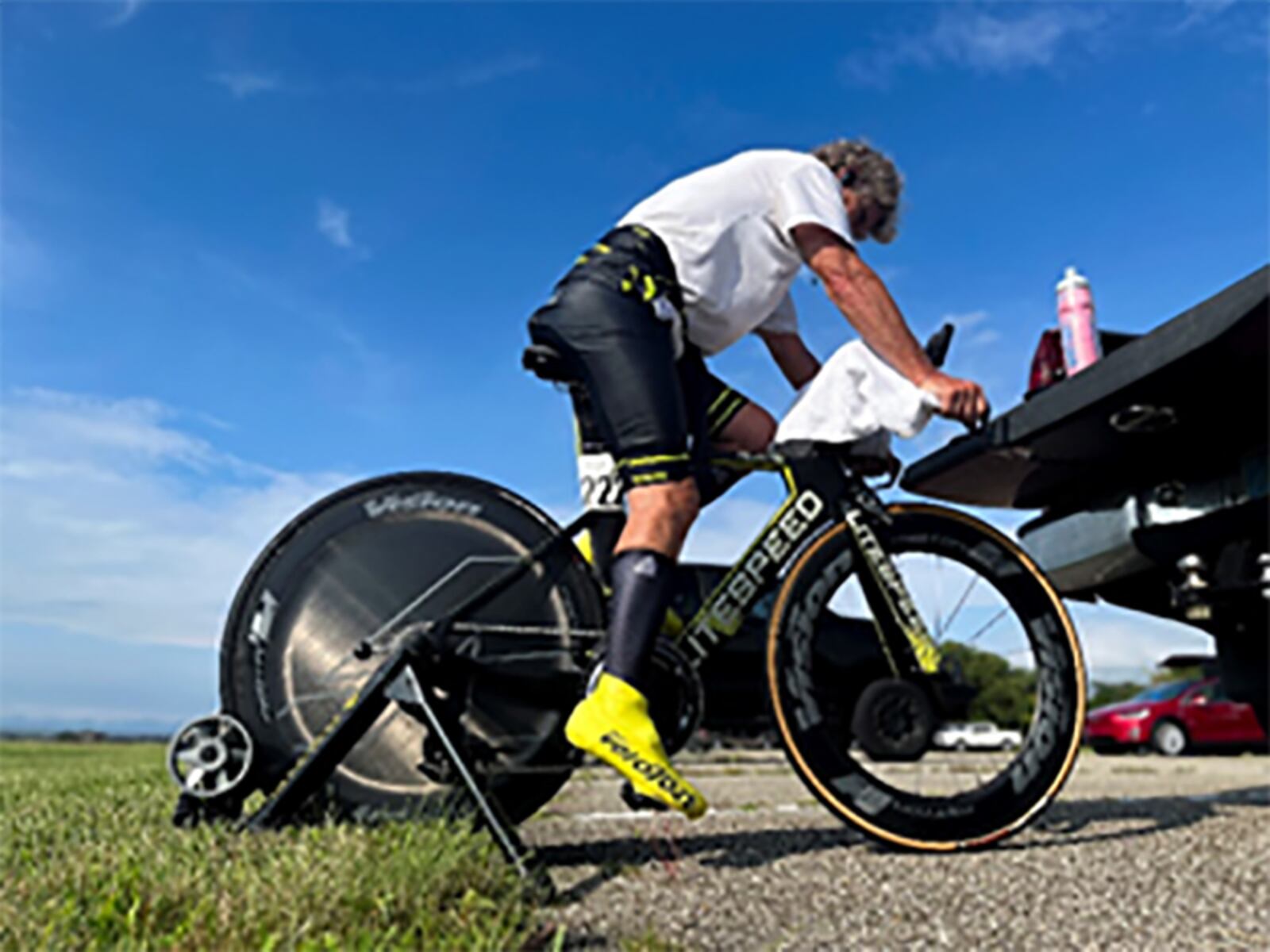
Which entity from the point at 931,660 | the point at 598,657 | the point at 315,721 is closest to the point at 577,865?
the point at 598,657

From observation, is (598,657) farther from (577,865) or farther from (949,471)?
(949,471)

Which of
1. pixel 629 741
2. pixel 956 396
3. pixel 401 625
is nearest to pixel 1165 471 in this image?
pixel 956 396

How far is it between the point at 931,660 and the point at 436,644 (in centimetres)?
137

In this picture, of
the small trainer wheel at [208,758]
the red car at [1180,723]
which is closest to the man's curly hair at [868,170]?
the small trainer wheel at [208,758]

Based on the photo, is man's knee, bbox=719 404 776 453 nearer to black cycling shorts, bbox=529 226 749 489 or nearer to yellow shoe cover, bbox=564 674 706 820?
black cycling shorts, bbox=529 226 749 489

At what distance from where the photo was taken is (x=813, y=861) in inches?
110

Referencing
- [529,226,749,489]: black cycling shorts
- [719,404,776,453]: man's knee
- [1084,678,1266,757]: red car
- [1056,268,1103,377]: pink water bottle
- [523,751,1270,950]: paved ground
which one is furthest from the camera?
[1084,678,1266,757]: red car

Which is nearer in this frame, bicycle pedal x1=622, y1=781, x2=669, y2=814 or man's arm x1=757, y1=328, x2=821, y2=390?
bicycle pedal x1=622, y1=781, x2=669, y2=814

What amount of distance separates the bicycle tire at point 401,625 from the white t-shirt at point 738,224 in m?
0.78

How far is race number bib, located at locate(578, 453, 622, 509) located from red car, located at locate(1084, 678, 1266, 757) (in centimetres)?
1213

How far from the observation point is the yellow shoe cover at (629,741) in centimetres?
262

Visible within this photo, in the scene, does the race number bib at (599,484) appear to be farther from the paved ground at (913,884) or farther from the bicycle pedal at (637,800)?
the paved ground at (913,884)

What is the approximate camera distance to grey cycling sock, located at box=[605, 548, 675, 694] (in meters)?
2.77

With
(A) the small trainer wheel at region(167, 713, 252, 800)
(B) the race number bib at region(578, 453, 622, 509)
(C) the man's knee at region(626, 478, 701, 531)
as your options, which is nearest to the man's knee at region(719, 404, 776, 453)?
(B) the race number bib at region(578, 453, 622, 509)
